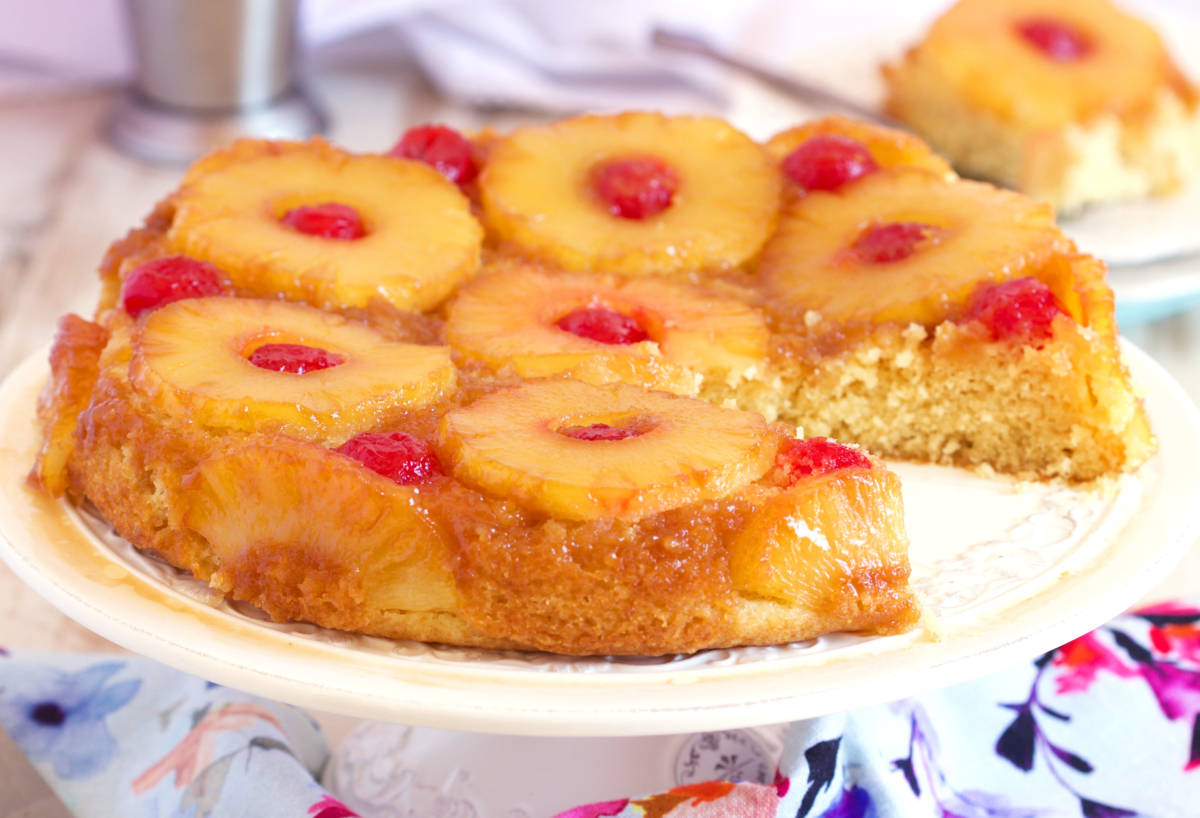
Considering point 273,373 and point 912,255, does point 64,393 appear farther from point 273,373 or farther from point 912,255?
point 912,255

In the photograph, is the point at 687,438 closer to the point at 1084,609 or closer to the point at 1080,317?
the point at 1084,609

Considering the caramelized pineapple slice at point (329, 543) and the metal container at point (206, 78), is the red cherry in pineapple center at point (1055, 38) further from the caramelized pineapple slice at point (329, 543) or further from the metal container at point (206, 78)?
the caramelized pineapple slice at point (329, 543)

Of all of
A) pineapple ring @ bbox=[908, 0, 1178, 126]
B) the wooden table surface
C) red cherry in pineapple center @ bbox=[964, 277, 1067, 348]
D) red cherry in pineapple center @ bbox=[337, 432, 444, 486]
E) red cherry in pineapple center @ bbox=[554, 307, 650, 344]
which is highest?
red cherry in pineapple center @ bbox=[964, 277, 1067, 348]

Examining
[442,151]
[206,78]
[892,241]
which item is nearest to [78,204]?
[206,78]

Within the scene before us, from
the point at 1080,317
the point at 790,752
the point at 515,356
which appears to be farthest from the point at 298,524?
the point at 1080,317

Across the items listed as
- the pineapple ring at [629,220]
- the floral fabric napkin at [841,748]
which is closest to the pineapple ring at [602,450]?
the floral fabric napkin at [841,748]

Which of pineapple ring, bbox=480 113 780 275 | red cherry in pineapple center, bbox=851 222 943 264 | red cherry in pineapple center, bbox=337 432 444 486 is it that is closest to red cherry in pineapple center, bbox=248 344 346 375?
red cherry in pineapple center, bbox=337 432 444 486

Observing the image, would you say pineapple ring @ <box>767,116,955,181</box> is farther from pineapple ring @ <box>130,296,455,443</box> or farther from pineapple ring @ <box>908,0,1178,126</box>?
pineapple ring @ <box>908,0,1178,126</box>
